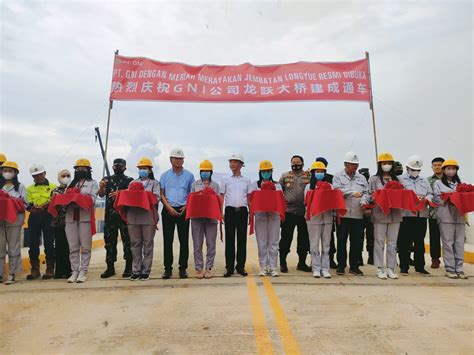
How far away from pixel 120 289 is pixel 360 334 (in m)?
3.35

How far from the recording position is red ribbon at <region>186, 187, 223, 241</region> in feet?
18.7

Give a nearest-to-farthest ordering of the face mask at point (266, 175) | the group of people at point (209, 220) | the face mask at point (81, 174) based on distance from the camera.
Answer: the group of people at point (209, 220) → the face mask at point (81, 174) → the face mask at point (266, 175)

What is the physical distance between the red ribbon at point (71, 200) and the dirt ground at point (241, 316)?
1150 millimetres

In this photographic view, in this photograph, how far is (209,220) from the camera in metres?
5.98

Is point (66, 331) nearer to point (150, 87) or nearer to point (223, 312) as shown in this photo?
point (223, 312)

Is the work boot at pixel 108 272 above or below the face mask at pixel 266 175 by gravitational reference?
below

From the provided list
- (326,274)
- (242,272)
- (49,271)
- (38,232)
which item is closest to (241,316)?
(242,272)

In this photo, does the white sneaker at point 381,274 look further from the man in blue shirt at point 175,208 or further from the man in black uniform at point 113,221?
the man in black uniform at point 113,221

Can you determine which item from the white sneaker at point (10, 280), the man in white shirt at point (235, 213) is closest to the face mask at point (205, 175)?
the man in white shirt at point (235, 213)

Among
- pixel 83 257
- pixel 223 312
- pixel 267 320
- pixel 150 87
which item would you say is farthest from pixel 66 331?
pixel 150 87

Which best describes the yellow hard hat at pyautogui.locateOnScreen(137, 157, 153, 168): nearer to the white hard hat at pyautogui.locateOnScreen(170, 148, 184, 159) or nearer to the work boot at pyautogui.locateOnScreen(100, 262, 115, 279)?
the white hard hat at pyautogui.locateOnScreen(170, 148, 184, 159)

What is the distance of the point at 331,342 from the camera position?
319 centimetres

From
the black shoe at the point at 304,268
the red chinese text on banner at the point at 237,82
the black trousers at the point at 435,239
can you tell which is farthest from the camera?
the red chinese text on banner at the point at 237,82

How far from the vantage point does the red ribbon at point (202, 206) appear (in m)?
5.69
